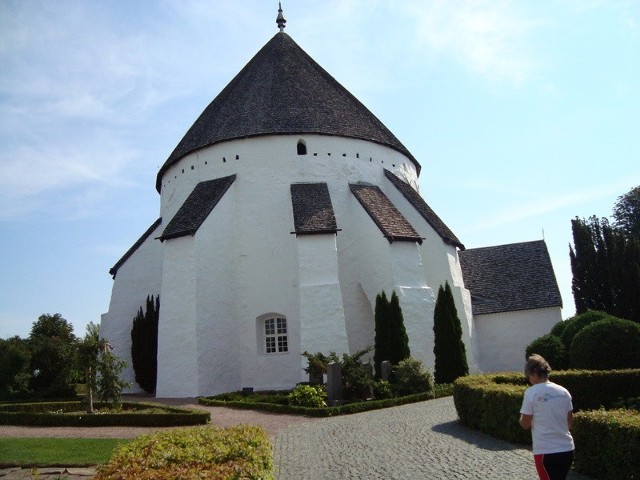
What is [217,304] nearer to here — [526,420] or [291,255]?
[291,255]

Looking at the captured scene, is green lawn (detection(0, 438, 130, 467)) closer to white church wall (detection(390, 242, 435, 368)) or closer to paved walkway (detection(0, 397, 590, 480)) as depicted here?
paved walkway (detection(0, 397, 590, 480))

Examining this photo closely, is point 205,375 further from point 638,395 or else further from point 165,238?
point 638,395

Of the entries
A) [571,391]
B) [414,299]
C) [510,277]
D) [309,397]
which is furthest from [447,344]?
[510,277]

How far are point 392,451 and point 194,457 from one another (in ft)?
12.6

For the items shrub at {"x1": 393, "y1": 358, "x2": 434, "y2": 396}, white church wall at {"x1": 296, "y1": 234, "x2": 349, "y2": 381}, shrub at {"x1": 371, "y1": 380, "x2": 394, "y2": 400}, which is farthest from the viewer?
white church wall at {"x1": 296, "y1": 234, "x2": 349, "y2": 381}

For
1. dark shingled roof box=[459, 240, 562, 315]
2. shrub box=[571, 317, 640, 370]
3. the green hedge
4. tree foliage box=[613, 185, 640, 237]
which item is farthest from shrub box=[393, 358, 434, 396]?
tree foliage box=[613, 185, 640, 237]

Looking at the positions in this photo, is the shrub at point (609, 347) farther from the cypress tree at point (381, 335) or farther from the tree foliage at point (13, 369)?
the tree foliage at point (13, 369)

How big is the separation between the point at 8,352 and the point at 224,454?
2376cm

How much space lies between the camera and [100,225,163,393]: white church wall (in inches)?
1001

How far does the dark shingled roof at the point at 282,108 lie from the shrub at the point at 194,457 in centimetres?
1722

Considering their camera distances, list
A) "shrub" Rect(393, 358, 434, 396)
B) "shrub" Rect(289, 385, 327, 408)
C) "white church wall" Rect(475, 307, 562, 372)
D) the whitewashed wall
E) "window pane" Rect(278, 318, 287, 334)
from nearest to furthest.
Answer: "shrub" Rect(289, 385, 327, 408) → "shrub" Rect(393, 358, 434, 396) → the whitewashed wall → "window pane" Rect(278, 318, 287, 334) → "white church wall" Rect(475, 307, 562, 372)

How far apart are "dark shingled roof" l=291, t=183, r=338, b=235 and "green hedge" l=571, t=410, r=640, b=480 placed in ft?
45.4

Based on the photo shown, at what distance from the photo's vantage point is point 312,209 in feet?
73.2

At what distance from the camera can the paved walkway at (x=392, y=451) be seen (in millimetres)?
8094
